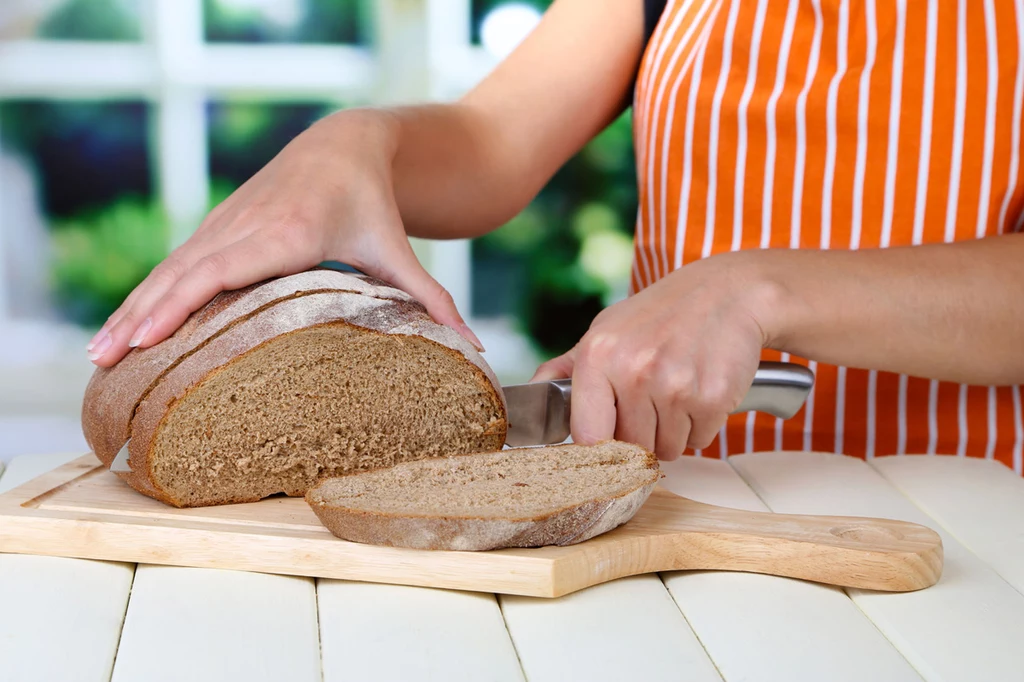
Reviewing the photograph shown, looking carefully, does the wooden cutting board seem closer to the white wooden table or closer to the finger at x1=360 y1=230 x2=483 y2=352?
the white wooden table

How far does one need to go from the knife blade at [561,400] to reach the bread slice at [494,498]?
80 mm

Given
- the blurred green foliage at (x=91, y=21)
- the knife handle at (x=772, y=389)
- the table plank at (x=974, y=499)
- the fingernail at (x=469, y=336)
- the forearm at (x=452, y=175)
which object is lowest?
the table plank at (x=974, y=499)

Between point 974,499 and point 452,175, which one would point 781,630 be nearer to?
point 974,499

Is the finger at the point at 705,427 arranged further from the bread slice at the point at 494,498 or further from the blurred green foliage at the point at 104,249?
the blurred green foliage at the point at 104,249

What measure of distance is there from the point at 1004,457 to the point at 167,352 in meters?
1.14

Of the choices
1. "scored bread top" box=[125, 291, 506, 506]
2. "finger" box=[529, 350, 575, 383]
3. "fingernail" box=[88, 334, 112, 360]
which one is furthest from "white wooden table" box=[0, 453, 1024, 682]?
"finger" box=[529, 350, 575, 383]

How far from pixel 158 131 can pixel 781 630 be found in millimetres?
2963

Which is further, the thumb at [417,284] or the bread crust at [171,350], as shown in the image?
the thumb at [417,284]

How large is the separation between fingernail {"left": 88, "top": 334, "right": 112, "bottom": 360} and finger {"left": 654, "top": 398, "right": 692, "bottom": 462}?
610 mm

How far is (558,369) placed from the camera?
1.33 metres

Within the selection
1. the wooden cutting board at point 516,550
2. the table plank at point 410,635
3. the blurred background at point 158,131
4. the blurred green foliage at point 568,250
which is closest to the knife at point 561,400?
Result: the wooden cutting board at point 516,550

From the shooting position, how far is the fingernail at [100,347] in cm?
117

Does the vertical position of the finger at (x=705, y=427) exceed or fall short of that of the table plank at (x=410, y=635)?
it exceeds it

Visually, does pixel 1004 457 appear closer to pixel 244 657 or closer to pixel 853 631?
pixel 853 631
